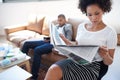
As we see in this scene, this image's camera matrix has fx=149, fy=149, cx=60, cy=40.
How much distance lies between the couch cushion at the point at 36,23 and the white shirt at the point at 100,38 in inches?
63.3

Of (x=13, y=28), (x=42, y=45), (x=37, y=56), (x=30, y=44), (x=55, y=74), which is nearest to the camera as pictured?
(x=55, y=74)

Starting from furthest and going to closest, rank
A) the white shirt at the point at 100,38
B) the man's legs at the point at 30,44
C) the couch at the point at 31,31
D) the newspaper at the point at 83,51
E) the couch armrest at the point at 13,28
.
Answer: the couch armrest at the point at 13,28
the couch at the point at 31,31
the man's legs at the point at 30,44
the white shirt at the point at 100,38
the newspaper at the point at 83,51

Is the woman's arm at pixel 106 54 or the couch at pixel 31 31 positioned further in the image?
the couch at pixel 31 31

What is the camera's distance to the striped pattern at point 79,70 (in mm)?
1161

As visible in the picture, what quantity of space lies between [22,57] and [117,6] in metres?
1.39

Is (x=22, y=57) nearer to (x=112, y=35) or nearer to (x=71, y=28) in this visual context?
(x=71, y=28)

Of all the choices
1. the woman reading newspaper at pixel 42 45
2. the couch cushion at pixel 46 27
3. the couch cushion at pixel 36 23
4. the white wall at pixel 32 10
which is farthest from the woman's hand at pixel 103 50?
the couch cushion at pixel 36 23

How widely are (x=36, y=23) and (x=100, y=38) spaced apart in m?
1.87

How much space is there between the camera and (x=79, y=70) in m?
1.18

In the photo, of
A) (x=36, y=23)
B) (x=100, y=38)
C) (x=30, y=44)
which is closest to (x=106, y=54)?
(x=100, y=38)

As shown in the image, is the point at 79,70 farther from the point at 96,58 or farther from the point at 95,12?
the point at 95,12

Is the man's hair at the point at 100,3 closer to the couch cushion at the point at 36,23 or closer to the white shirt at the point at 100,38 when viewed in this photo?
the white shirt at the point at 100,38

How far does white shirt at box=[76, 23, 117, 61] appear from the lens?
1126 millimetres

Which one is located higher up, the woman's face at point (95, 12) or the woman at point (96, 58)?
the woman's face at point (95, 12)
